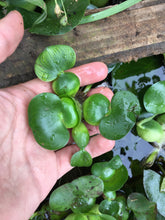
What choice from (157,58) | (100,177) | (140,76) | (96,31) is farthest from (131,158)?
(96,31)

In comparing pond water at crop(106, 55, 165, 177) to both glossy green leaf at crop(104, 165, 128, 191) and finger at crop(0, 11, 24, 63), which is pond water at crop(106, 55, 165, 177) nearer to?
glossy green leaf at crop(104, 165, 128, 191)

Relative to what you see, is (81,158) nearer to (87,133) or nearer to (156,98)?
(87,133)

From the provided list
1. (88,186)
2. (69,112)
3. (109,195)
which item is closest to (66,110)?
(69,112)

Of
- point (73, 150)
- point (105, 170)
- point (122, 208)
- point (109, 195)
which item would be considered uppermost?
point (73, 150)

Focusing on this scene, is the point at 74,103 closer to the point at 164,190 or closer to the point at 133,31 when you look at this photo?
the point at 133,31

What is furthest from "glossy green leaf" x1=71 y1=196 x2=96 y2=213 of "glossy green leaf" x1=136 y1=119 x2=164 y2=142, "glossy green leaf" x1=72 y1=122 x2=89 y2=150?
"glossy green leaf" x1=136 y1=119 x2=164 y2=142

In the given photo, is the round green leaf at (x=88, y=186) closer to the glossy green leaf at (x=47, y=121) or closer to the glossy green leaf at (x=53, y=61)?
the glossy green leaf at (x=47, y=121)

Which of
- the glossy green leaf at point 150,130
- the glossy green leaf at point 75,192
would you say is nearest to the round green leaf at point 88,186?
the glossy green leaf at point 75,192

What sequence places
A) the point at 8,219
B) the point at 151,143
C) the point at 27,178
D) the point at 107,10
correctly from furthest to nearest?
the point at 151,143 → the point at 107,10 → the point at 27,178 → the point at 8,219
